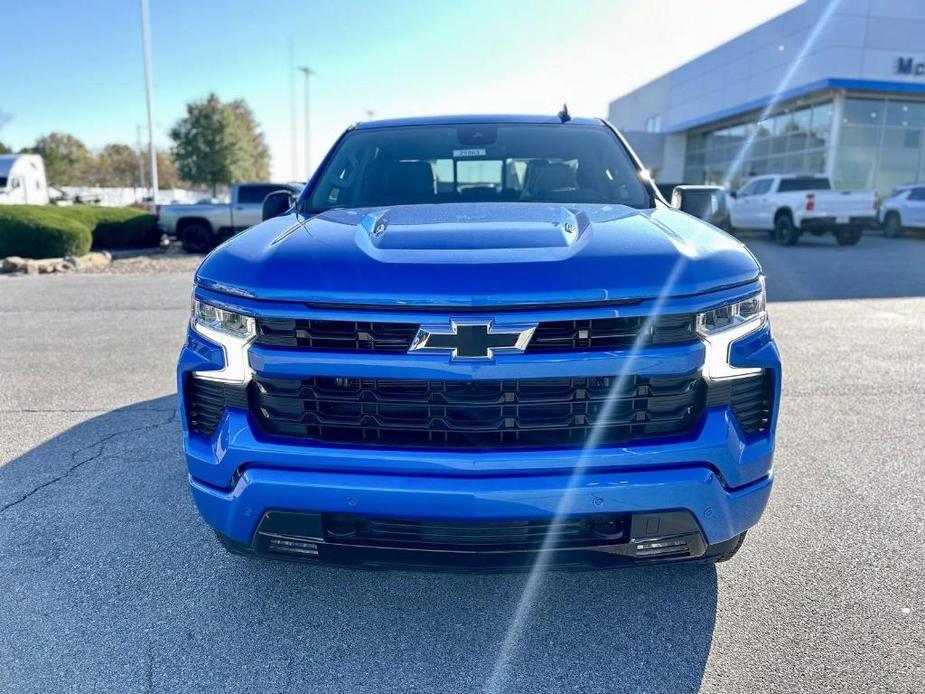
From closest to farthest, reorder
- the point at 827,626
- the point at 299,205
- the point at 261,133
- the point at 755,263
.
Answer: the point at 755,263 → the point at 827,626 → the point at 299,205 → the point at 261,133

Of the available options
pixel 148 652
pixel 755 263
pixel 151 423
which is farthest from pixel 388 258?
pixel 151 423

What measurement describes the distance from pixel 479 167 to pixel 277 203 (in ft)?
3.65

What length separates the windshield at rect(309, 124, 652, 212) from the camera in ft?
10.8

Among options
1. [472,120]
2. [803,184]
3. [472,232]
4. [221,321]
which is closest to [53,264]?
[472,120]

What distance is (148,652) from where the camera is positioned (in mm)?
2254

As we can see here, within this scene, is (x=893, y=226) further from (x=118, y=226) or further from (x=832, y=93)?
(x=118, y=226)

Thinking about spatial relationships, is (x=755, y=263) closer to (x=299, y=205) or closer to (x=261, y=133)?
(x=299, y=205)

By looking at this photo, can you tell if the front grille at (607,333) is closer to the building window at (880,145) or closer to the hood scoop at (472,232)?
the hood scoop at (472,232)

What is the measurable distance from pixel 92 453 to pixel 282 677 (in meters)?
2.44

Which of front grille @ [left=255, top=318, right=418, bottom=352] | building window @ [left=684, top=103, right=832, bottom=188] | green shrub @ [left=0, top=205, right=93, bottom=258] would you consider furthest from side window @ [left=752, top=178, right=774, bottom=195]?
front grille @ [left=255, top=318, right=418, bottom=352]

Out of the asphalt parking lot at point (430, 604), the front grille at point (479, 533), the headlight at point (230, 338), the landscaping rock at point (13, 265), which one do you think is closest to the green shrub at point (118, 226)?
the landscaping rock at point (13, 265)

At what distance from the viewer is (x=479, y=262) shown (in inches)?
78.9

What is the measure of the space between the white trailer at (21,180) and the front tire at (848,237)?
26.2 m

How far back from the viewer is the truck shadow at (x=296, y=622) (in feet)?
7.06
